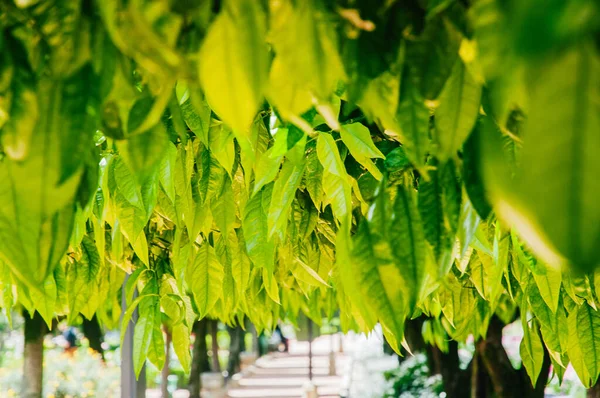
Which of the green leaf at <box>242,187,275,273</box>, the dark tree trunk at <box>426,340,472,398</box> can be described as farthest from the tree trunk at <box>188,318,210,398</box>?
the green leaf at <box>242,187,275,273</box>

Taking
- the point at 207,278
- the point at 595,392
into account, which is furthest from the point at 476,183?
the point at 595,392

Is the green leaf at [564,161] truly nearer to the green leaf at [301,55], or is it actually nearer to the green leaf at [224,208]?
the green leaf at [301,55]

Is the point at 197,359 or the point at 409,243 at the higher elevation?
the point at 197,359

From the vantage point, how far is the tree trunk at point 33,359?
6.29 metres

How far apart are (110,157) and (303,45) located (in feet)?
2.52

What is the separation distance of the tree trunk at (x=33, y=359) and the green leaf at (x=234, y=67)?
6.45 metres

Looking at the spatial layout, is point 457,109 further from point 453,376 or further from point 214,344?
point 214,344

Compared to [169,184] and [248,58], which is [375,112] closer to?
[248,58]

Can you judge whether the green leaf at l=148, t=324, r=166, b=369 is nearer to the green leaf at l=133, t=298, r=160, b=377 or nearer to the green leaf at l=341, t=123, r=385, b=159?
the green leaf at l=133, t=298, r=160, b=377

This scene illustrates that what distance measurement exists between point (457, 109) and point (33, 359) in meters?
6.71

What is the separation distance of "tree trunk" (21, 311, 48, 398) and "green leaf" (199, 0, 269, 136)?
6453mm

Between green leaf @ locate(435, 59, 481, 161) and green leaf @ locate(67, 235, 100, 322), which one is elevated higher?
green leaf @ locate(67, 235, 100, 322)

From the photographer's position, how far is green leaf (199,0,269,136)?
1.20 feet

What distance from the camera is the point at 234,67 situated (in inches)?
14.5
